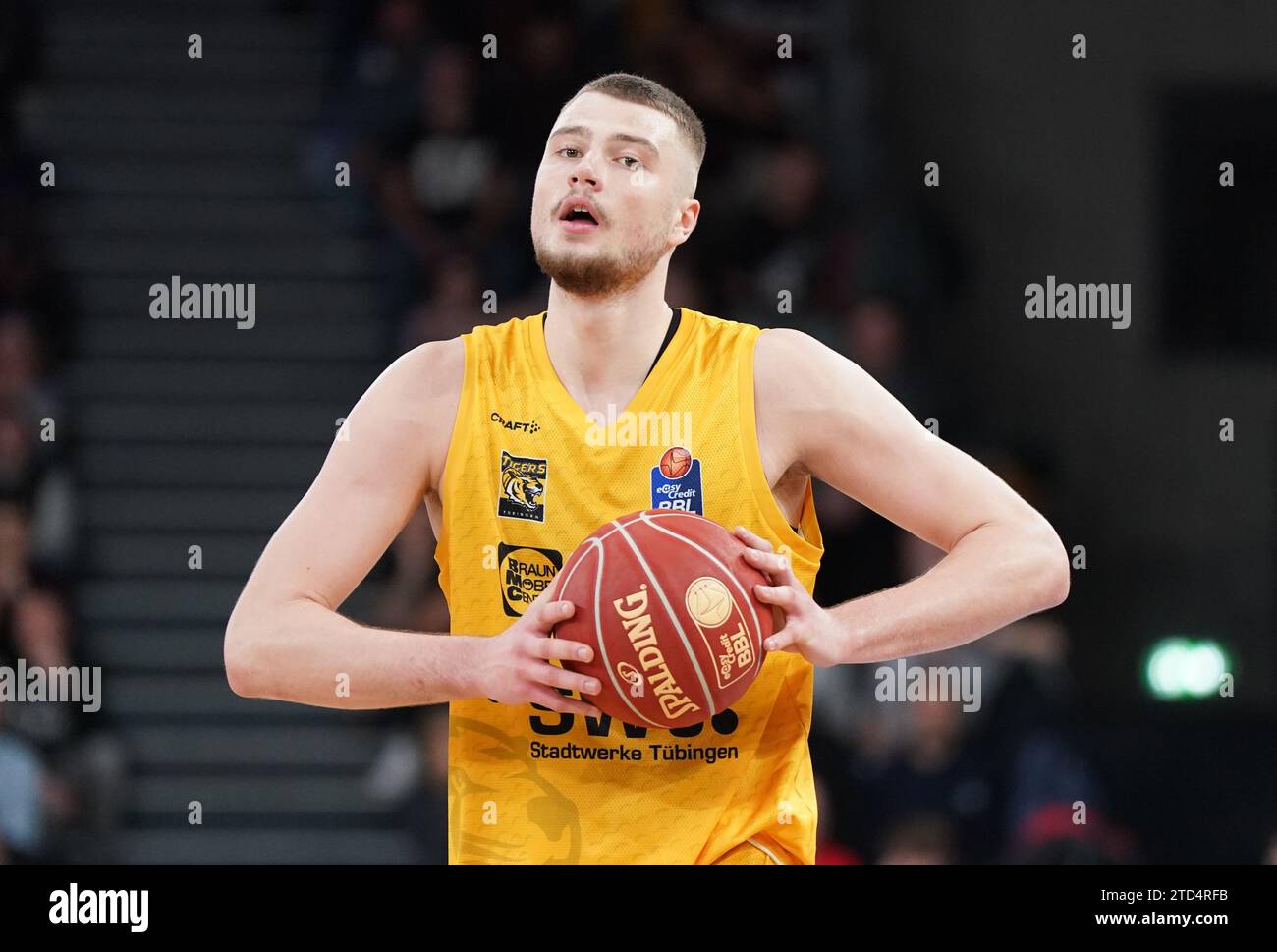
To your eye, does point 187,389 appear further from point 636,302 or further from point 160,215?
point 636,302

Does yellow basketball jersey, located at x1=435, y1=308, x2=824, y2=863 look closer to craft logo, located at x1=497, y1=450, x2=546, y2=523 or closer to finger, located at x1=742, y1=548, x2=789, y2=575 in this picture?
craft logo, located at x1=497, y1=450, x2=546, y2=523

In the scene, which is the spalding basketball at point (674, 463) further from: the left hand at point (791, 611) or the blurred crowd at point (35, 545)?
the blurred crowd at point (35, 545)

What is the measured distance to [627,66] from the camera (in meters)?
6.73

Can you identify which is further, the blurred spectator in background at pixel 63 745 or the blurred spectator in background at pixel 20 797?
the blurred spectator in background at pixel 63 745

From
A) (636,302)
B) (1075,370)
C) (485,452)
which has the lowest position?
(485,452)

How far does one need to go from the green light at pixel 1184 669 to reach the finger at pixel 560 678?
3.16 m

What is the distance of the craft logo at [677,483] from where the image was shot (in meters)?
3.25

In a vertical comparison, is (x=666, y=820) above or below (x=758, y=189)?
below

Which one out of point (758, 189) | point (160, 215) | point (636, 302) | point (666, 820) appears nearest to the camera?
point (666, 820)

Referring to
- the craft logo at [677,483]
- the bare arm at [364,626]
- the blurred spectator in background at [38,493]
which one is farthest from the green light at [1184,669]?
the blurred spectator in background at [38,493]

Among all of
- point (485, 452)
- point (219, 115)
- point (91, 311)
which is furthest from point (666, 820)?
point (219, 115)

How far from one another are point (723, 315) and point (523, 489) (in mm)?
2971

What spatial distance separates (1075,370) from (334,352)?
9.92 feet

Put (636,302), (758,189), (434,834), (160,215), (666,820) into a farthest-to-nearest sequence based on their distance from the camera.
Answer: (160,215) → (758,189) → (434,834) → (636,302) → (666,820)
